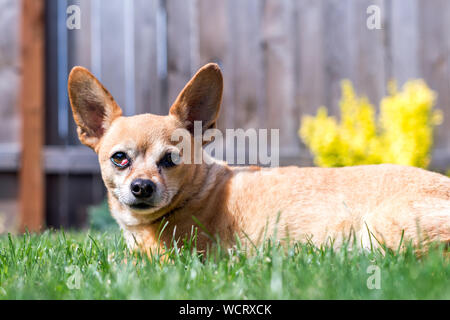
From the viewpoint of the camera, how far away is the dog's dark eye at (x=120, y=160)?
2.34m

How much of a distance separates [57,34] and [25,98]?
78 cm

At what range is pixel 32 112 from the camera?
Result: 15.6 feet

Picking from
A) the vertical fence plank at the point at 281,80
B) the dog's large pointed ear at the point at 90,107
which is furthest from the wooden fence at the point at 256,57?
the dog's large pointed ear at the point at 90,107

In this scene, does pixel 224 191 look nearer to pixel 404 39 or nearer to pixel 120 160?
pixel 120 160

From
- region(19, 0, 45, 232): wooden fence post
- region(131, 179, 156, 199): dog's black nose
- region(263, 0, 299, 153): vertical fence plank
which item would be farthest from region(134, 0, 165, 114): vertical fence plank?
region(131, 179, 156, 199): dog's black nose

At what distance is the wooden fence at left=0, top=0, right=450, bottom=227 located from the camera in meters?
4.77

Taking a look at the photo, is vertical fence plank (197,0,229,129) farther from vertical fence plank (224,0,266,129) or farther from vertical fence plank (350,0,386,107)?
vertical fence plank (350,0,386,107)

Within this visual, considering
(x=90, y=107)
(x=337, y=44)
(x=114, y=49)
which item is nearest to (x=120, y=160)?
(x=90, y=107)

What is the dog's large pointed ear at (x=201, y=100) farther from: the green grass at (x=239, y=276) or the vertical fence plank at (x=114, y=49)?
the vertical fence plank at (x=114, y=49)

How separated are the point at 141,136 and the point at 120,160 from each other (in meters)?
0.17

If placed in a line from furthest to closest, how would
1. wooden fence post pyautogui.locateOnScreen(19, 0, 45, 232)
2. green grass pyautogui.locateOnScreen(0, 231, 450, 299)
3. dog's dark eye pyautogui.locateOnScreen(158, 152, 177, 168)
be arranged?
wooden fence post pyautogui.locateOnScreen(19, 0, 45, 232) → dog's dark eye pyautogui.locateOnScreen(158, 152, 177, 168) → green grass pyautogui.locateOnScreen(0, 231, 450, 299)

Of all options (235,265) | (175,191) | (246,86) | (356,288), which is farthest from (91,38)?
(356,288)

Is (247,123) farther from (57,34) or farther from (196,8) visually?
(57,34)

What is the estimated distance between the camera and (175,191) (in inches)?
91.2
